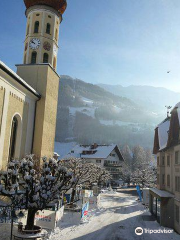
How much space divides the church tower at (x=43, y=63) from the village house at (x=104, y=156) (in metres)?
42.7

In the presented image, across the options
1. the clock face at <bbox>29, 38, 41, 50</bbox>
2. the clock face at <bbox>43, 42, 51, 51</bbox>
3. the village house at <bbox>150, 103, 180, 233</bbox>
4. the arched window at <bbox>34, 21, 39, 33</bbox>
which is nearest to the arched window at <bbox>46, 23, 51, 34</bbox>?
the arched window at <bbox>34, 21, 39, 33</bbox>

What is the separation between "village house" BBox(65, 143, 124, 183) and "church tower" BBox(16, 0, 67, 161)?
42.7 m

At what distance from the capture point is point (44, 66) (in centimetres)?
2667

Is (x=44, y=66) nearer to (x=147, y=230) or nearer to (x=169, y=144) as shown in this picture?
(x=169, y=144)

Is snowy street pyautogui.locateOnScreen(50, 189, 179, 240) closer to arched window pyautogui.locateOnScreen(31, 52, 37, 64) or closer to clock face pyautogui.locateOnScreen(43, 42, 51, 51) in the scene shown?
arched window pyautogui.locateOnScreen(31, 52, 37, 64)

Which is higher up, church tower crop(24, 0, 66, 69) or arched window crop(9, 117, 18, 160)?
church tower crop(24, 0, 66, 69)

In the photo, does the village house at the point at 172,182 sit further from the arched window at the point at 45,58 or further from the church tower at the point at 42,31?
the church tower at the point at 42,31

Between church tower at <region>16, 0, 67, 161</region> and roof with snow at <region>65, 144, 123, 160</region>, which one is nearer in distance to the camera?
church tower at <region>16, 0, 67, 161</region>

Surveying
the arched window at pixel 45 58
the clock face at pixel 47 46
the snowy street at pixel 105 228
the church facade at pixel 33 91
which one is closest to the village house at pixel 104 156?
the church facade at pixel 33 91

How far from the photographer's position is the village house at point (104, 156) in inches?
2734

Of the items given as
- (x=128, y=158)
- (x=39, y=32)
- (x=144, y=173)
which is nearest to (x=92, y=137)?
(x=128, y=158)

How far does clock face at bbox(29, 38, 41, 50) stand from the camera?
1108 inches
